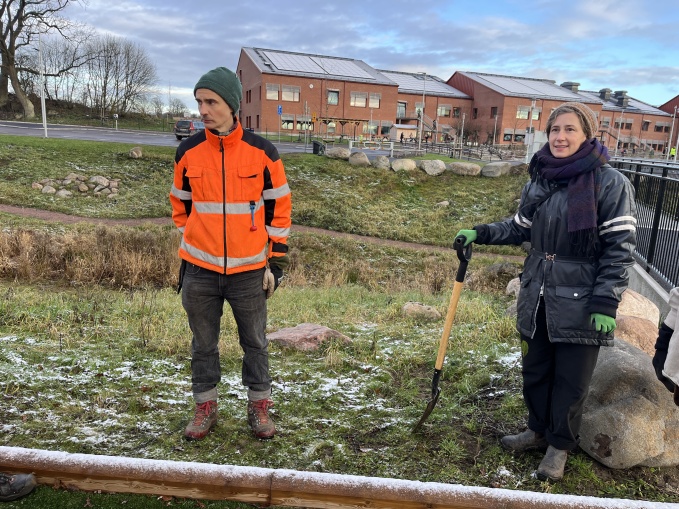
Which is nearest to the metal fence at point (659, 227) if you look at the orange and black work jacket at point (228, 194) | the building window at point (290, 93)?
the orange and black work jacket at point (228, 194)

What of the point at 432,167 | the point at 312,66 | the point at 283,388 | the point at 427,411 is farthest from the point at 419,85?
the point at 427,411

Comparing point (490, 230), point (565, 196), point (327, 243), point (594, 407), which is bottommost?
point (327, 243)

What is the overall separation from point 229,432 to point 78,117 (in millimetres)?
52625

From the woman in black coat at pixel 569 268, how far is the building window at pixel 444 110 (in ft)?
192

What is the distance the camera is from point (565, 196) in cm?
275

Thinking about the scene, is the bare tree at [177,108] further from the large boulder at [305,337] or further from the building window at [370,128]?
the large boulder at [305,337]

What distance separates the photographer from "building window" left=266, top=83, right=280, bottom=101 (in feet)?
152

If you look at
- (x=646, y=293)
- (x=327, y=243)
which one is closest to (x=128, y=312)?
(x=646, y=293)

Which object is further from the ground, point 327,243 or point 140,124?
point 140,124

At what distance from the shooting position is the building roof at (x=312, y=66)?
157 ft

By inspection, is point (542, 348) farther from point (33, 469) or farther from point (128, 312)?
point (128, 312)

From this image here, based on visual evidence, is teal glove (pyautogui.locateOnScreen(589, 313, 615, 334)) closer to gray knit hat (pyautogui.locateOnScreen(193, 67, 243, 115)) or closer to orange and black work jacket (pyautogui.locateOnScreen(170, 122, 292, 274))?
orange and black work jacket (pyautogui.locateOnScreen(170, 122, 292, 274))

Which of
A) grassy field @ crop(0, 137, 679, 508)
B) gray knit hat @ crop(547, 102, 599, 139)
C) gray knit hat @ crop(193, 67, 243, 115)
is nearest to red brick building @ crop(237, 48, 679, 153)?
grassy field @ crop(0, 137, 679, 508)

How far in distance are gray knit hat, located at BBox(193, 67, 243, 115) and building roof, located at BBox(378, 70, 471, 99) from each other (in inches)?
2182
